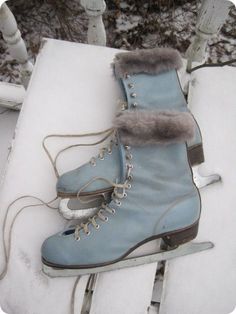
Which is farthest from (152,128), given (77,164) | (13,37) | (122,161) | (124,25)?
(124,25)

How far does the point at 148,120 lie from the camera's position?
63 centimetres

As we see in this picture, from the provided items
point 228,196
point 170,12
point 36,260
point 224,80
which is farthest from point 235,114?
point 170,12

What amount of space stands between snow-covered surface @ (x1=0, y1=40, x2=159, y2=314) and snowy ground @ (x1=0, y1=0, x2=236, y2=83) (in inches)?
21.9

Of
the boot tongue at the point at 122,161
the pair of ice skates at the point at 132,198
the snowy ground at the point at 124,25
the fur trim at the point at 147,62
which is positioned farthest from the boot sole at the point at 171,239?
the snowy ground at the point at 124,25

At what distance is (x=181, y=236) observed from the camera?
64 centimetres

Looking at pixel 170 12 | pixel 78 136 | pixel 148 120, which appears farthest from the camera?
pixel 170 12

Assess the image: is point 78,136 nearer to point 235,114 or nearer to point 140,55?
point 140,55

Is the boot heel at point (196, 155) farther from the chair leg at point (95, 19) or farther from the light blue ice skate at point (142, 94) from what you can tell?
the chair leg at point (95, 19)

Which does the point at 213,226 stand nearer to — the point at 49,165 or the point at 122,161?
the point at 122,161

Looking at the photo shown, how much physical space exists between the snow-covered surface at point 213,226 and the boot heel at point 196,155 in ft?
0.11

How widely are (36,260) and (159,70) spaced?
0.42 meters

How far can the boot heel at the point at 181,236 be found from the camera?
2.10 feet

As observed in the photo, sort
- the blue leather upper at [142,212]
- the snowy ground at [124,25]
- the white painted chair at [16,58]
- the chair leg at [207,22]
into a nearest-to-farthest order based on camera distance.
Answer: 1. the blue leather upper at [142,212]
2. the chair leg at [207,22]
3. the white painted chair at [16,58]
4. the snowy ground at [124,25]

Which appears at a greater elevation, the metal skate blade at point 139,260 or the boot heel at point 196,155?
the boot heel at point 196,155
